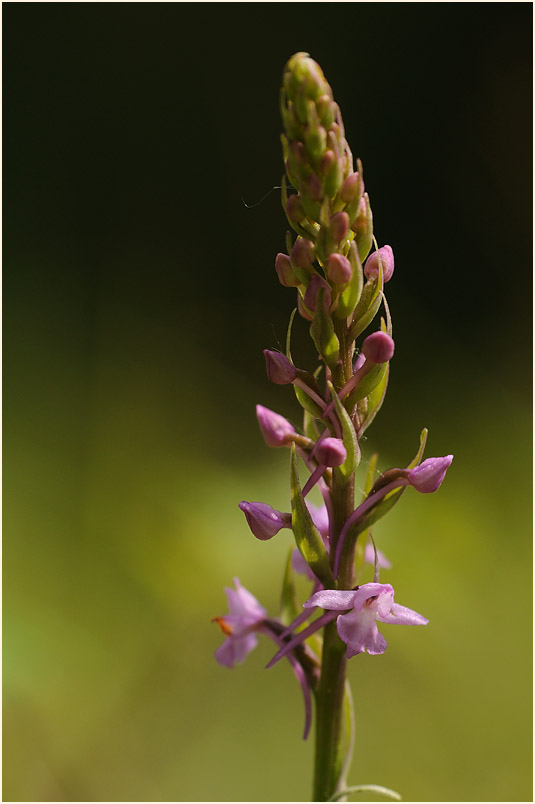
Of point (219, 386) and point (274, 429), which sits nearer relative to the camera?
point (274, 429)

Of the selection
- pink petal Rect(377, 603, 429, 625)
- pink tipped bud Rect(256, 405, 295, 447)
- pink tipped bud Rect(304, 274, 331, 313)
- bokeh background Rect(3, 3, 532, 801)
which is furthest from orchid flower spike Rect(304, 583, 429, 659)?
bokeh background Rect(3, 3, 532, 801)

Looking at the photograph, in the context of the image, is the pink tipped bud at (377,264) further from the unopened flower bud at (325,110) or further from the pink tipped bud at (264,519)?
the pink tipped bud at (264,519)

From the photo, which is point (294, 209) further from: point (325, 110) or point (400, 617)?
point (400, 617)

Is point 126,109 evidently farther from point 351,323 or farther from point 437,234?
point 351,323

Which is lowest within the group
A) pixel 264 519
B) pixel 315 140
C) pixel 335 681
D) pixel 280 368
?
pixel 335 681

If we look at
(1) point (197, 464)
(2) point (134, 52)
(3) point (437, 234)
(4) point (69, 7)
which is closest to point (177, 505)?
(1) point (197, 464)

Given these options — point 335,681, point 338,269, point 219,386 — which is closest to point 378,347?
point 338,269

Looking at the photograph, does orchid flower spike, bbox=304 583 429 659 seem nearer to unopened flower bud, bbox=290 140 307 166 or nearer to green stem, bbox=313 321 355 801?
green stem, bbox=313 321 355 801
